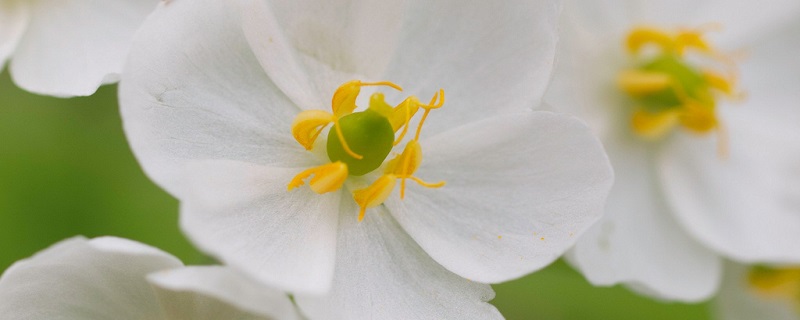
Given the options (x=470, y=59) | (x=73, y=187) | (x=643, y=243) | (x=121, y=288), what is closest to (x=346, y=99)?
(x=470, y=59)

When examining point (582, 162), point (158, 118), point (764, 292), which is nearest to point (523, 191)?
point (582, 162)

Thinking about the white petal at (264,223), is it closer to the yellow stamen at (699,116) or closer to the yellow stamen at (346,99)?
the yellow stamen at (346,99)

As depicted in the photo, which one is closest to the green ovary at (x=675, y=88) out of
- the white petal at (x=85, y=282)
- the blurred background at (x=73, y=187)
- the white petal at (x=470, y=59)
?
the blurred background at (x=73, y=187)

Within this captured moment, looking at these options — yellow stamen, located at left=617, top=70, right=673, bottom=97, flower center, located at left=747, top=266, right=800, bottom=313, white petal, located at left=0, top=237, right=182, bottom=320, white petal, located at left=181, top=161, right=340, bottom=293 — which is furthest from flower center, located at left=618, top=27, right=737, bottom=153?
white petal, located at left=0, top=237, right=182, bottom=320

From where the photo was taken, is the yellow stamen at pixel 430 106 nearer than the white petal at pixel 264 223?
No

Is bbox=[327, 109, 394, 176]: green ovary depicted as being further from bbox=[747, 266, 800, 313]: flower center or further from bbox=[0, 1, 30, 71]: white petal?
bbox=[747, 266, 800, 313]: flower center
